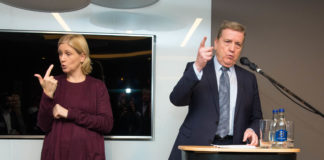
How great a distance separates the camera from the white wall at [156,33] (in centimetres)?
306

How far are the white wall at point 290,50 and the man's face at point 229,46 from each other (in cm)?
97

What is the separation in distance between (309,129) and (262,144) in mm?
1664

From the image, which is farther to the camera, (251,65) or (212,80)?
(212,80)

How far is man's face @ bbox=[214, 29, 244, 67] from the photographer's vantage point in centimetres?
227

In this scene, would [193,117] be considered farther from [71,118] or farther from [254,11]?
[254,11]

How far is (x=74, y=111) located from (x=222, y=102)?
102 centimetres

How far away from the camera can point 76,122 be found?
241cm

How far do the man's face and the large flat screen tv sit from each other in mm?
939

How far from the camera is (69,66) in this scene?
100 inches

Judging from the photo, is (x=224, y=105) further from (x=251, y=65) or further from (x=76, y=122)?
(x=76, y=122)

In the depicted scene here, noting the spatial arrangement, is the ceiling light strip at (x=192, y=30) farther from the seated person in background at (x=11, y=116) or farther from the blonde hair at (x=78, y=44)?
the seated person in background at (x=11, y=116)

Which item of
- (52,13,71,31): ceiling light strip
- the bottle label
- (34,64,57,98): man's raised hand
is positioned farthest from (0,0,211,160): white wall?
the bottle label

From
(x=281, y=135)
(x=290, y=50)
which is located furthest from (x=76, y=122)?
(x=290, y=50)

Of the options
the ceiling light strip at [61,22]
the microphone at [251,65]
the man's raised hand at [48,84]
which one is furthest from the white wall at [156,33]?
the microphone at [251,65]
